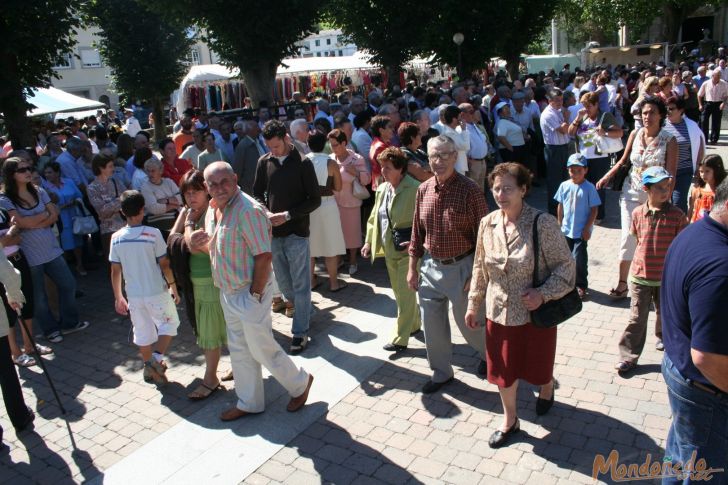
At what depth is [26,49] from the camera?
10.9 meters

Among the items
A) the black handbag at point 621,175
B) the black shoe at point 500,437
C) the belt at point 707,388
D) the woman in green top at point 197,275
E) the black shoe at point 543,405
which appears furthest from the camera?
the black handbag at point 621,175

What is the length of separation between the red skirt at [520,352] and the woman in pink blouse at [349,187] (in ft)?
11.0

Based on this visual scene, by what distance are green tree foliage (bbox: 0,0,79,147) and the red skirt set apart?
33.0ft

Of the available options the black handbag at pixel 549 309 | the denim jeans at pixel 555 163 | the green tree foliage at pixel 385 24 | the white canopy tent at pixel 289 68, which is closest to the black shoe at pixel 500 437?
the black handbag at pixel 549 309

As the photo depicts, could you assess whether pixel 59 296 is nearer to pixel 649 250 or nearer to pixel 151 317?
pixel 151 317

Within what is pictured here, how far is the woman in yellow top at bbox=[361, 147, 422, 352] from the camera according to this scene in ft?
16.8

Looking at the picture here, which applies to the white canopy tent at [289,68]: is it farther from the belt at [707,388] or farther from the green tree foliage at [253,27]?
the belt at [707,388]

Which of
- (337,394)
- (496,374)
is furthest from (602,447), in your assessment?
(337,394)

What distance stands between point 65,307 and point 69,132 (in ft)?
29.6

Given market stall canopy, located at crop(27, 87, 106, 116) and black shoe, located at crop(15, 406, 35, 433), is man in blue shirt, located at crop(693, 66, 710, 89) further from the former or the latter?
black shoe, located at crop(15, 406, 35, 433)

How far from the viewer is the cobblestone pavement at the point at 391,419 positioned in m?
3.88

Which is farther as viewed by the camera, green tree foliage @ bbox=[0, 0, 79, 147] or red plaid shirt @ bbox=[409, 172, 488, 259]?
green tree foliage @ bbox=[0, 0, 79, 147]

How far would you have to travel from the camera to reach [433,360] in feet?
15.4

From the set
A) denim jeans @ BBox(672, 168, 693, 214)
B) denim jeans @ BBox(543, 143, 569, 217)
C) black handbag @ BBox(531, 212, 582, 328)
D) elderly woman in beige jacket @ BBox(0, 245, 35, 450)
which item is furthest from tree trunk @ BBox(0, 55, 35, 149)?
denim jeans @ BBox(672, 168, 693, 214)
